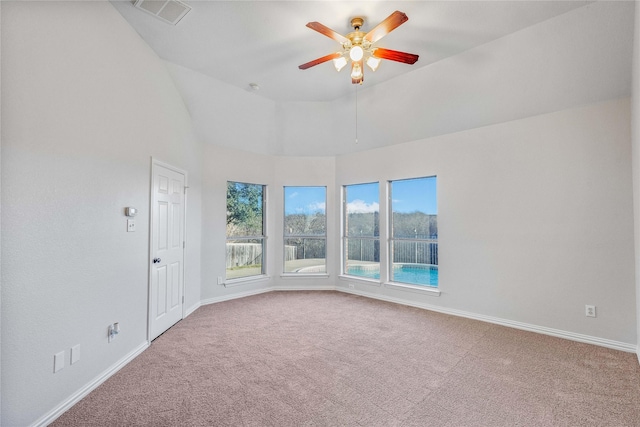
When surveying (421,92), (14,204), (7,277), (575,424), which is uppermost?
(421,92)

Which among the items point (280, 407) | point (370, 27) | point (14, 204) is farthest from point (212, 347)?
point (370, 27)

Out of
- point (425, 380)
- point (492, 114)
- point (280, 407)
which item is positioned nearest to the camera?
point (280, 407)

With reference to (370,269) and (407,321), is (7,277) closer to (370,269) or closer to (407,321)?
(407,321)

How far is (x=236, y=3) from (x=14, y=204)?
2.32 m

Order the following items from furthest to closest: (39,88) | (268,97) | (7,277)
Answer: (268,97) < (39,88) < (7,277)

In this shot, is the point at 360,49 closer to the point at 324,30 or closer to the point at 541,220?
the point at 324,30

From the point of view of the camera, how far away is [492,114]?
3787 millimetres

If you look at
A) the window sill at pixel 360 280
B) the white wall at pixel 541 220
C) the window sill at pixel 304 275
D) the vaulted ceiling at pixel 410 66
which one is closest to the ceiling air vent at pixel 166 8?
the vaulted ceiling at pixel 410 66

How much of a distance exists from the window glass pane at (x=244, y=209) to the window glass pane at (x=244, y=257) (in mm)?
165

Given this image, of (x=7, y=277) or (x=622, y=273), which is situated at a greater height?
(x=7, y=277)

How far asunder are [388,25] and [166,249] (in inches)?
133

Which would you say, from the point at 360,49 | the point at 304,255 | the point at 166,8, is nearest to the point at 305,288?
the point at 304,255

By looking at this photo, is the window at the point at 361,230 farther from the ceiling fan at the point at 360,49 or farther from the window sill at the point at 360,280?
the ceiling fan at the point at 360,49

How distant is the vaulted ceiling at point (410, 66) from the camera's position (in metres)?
2.72
